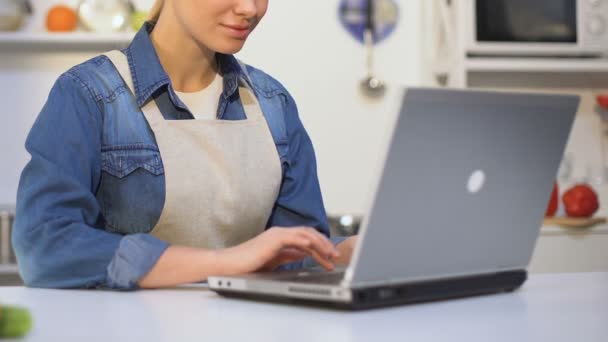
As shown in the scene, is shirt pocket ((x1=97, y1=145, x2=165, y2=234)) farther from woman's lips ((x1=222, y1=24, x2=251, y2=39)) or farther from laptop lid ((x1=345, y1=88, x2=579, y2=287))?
laptop lid ((x1=345, y1=88, x2=579, y2=287))

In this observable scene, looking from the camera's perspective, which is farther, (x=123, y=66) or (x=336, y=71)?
(x=336, y=71)

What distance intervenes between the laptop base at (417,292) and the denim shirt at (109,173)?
0.22 metres

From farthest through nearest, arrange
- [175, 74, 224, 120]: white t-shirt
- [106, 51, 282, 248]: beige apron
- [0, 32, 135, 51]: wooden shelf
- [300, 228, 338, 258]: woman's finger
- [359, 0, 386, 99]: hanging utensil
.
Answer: [359, 0, 386, 99]: hanging utensil, [0, 32, 135, 51]: wooden shelf, [175, 74, 224, 120]: white t-shirt, [106, 51, 282, 248]: beige apron, [300, 228, 338, 258]: woman's finger

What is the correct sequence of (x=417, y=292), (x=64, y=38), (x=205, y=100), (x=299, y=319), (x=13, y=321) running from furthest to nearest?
(x=64, y=38), (x=205, y=100), (x=417, y=292), (x=299, y=319), (x=13, y=321)

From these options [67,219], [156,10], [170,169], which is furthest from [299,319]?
[156,10]

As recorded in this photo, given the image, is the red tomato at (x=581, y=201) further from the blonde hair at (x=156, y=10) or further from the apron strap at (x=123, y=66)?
the apron strap at (x=123, y=66)

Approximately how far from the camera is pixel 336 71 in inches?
133

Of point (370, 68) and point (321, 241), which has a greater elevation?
point (321, 241)

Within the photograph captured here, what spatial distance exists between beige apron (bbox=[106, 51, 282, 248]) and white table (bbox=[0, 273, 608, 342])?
326 millimetres

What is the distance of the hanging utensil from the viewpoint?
3.38m

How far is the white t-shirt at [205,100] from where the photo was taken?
1652 mm

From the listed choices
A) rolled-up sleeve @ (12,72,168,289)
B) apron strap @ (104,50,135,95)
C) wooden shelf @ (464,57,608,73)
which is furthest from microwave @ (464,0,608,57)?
rolled-up sleeve @ (12,72,168,289)

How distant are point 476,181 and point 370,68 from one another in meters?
2.34

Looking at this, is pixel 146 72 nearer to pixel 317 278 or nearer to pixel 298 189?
pixel 298 189
